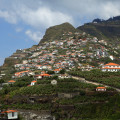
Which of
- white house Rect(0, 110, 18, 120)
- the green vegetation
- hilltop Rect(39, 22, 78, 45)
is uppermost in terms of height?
hilltop Rect(39, 22, 78, 45)

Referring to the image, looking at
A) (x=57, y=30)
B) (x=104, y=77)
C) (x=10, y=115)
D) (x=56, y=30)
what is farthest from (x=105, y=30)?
(x=10, y=115)

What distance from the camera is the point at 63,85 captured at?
46312 millimetres

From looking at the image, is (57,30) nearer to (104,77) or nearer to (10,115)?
(104,77)

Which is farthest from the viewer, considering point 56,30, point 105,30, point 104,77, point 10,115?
point 105,30

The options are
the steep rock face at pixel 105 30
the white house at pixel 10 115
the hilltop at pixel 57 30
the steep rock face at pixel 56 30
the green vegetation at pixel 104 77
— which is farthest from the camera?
the steep rock face at pixel 105 30

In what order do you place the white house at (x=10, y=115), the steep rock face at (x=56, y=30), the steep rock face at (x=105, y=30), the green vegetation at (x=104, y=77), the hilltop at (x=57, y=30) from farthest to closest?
1. the steep rock face at (x=105, y=30)
2. the steep rock face at (x=56, y=30)
3. the hilltop at (x=57, y=30)
4. the green vegetation at (x=104, y=77)
5. the white house at (x=10, y=115)

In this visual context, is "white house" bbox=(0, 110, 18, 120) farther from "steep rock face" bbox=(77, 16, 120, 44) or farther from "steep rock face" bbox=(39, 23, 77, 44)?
"steep rock face" bbox=(77, 16, 120, 44)

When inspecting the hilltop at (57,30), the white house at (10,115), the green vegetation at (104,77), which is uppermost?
the hilltop at (57,30)

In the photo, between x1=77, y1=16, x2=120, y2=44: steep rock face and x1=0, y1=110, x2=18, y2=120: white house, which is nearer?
x1=0, y1=110, x2=18, y2=120: white house

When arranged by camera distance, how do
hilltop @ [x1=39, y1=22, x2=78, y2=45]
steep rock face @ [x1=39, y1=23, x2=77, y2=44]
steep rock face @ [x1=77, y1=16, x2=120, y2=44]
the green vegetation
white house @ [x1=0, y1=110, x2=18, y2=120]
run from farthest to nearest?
1. steep rock face @ [x1=77, y1=16, x2=120, y2=44]
2. steep rock face @ [x1=39, y1=23, x2=77, y2=44]
3. hilltop @ [x1=39, y1=22, x2=78, y2=45]
4. the green vegetation
5. white house @ [x1=0, y1=110, x2=18, y2=120]

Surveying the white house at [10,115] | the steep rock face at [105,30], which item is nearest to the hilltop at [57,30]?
the steep rock face at [105,30]

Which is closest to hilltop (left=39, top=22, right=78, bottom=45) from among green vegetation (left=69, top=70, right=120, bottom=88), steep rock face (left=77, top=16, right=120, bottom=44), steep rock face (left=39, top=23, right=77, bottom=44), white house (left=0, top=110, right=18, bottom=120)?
steep rock face (left=39, top=23, right=77, bottom=44)

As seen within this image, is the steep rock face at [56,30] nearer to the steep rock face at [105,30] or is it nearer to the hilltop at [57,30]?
the hilltop at [57,30]

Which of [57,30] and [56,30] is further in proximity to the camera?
[56,30]
